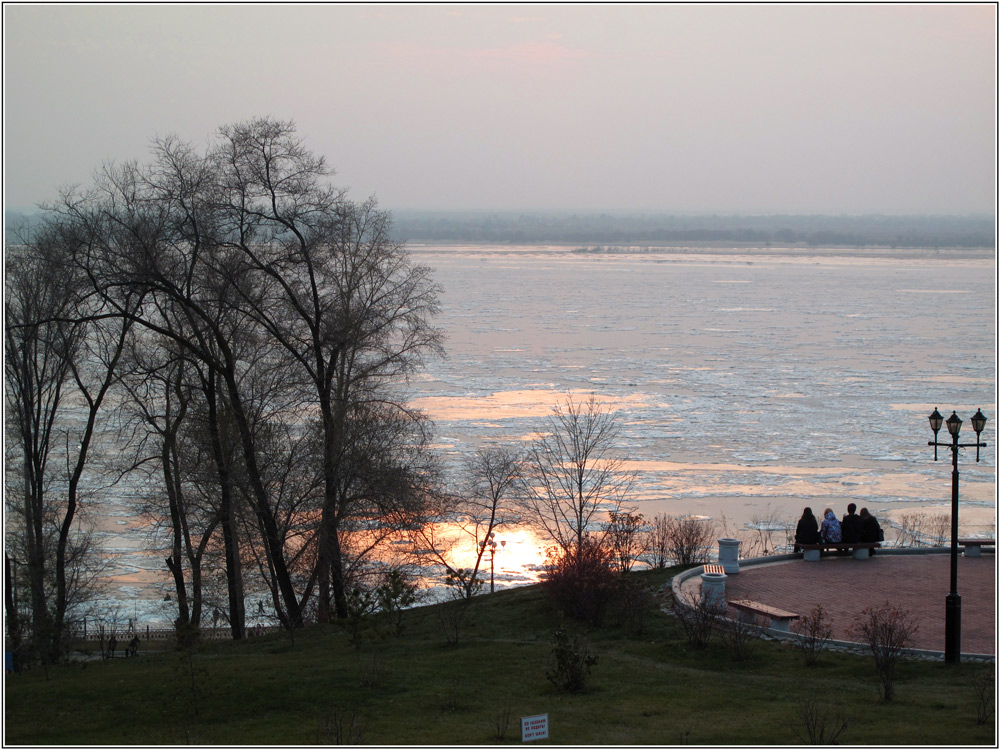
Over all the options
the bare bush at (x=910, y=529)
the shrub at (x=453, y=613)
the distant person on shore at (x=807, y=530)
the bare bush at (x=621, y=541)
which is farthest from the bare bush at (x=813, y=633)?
the bare bush at (x=910, y=529)

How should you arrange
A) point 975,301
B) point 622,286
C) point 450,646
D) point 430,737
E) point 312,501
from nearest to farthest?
point 430,737
point 450,646
point 312,501
point 975,301
point 622,286

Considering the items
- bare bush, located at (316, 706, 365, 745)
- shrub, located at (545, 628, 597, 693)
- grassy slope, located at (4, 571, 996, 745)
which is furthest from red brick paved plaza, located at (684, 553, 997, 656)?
bare bush, located at (316, 706, 365, 745)

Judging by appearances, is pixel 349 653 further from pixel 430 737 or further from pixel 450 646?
pixel 430 737

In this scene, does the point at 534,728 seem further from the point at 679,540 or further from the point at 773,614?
the point at 679,540

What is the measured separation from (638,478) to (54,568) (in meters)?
15.6

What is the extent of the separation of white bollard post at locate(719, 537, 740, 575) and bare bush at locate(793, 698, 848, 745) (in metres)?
6.80

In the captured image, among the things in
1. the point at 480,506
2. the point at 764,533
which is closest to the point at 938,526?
the point at 764,533

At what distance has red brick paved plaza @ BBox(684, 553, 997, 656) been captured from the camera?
14.5 m

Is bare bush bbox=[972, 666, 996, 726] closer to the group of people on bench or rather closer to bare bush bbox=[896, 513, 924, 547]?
the group of people on bench

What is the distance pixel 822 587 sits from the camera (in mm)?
16906

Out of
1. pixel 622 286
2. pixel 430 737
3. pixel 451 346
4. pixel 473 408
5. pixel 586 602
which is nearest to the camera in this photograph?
pixel 430 737

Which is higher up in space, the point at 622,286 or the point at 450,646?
the point at 622,286

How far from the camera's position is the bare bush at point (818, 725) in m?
9.58

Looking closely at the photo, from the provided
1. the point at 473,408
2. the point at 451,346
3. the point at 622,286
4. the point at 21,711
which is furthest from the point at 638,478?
the point at 622,286
